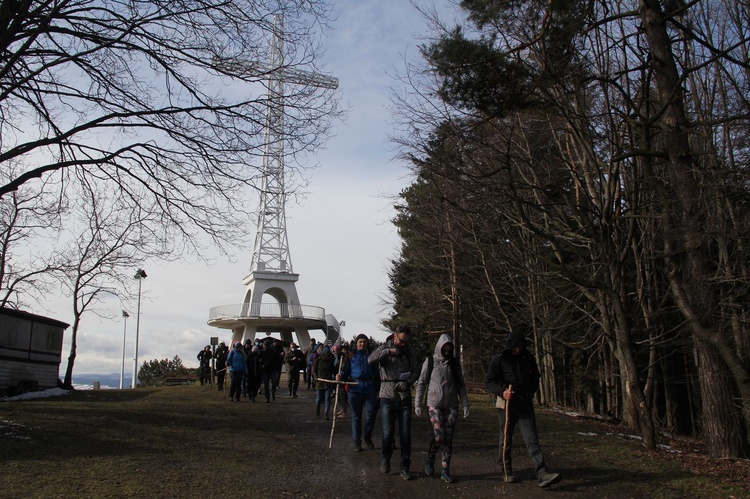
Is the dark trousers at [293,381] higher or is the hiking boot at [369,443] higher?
the dark trousers at [293,381]

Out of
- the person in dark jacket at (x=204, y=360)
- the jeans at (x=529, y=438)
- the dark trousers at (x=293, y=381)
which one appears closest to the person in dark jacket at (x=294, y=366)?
the dark trousers at (x=293, y=381)

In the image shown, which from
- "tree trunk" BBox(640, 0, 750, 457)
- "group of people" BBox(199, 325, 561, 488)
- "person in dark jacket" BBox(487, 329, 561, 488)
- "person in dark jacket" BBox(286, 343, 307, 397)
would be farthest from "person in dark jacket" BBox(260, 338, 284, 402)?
"tree trunk" BBox(640, 0, 750, 457)

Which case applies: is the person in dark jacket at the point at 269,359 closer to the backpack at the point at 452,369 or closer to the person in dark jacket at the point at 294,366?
the person in dark jacket at the point at 294,366

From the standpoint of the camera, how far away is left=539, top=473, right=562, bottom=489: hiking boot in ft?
25.5

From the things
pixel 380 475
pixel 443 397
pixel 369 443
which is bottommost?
pixel 380 475

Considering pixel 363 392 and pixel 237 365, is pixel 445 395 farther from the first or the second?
pixel 237 365

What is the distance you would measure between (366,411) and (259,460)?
72.1 inches

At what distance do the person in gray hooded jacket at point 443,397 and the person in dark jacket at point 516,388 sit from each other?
47cm

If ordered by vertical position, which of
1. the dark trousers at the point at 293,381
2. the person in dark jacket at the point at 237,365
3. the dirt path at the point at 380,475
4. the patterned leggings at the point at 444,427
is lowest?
the dirt path at the point at 380,475

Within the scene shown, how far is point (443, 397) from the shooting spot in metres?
8.33

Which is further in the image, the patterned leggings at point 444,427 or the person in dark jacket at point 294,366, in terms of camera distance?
the person in dark jacket at point 294,366

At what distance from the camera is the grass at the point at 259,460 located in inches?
311

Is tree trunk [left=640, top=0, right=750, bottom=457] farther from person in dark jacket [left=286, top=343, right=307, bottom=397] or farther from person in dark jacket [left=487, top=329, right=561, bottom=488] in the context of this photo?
person in dark jacket [left=286, top=343, right=307, bottom=397]

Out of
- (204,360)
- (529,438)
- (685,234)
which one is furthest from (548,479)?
(204,360)
